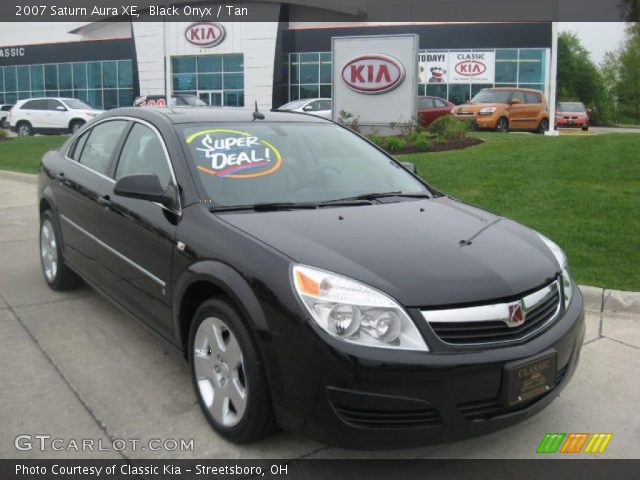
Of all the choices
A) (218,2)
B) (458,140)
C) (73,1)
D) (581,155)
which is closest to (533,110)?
(458,140)

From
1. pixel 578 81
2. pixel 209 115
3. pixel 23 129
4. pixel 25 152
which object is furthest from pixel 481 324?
pixel 578 81

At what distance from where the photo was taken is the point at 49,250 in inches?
218

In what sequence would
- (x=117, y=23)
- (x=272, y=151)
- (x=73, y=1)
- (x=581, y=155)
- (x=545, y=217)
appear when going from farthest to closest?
(x=73, y=1) → (x=117, y=23) → (x=581, y=155) → (x=545, y=217) → (x=272, y=151)

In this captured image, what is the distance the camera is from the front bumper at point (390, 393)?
8.20 feet

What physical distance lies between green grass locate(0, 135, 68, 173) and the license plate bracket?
44.1 ft

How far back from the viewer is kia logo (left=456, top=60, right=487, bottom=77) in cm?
3725

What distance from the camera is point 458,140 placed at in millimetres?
14062

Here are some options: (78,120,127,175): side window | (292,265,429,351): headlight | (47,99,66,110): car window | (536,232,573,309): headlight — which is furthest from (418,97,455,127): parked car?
(292,265,429,351): headlight

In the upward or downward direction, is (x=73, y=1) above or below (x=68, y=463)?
above

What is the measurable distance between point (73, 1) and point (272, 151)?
164ft

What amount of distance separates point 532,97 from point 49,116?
59.4ft

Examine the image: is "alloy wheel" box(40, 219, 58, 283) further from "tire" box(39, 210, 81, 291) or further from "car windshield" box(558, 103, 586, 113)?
"car windshield" box(558, 103, 586, 113)

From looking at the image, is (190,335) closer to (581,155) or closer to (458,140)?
(581,155)

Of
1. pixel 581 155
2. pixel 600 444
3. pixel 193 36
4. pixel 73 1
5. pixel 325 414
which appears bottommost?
pixel 600 444
